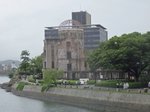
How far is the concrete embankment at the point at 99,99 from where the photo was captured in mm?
58847

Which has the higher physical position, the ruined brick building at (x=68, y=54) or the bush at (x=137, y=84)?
the ruined brick building at (x=68, y=54)

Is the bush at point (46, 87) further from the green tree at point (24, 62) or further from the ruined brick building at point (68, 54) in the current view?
the green tree at point (24, 62)

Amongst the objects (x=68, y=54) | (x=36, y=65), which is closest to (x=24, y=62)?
(x=36, y=65)

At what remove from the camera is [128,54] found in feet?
243

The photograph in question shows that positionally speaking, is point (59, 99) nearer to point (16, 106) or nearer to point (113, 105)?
point (16, 106)

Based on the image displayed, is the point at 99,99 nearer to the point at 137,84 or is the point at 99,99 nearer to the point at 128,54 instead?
the point at 137,84

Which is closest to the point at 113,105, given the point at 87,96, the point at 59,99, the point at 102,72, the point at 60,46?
the point at 87,96

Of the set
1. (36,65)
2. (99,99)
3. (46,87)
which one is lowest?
(99,99)

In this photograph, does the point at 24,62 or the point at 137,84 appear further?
the point at 24,62

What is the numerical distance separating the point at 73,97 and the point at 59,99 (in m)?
5.56

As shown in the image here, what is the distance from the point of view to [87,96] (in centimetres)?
7131

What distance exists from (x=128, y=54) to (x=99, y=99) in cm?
1088

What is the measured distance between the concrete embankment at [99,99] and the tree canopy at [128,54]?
7470 mm

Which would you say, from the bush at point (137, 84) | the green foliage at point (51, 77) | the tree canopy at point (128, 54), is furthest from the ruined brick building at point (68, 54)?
the bush at point (137, 84)
